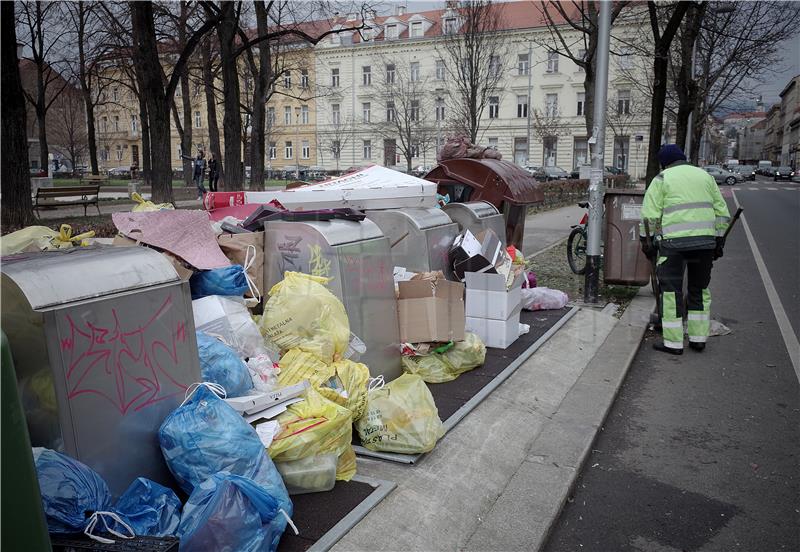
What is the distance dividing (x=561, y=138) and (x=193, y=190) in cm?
3754

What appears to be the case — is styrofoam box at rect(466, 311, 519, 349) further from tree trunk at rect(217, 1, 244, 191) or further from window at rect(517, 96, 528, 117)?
window at rect(517, 96, 528, 117)

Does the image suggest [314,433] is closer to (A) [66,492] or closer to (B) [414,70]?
(A) [66,492]

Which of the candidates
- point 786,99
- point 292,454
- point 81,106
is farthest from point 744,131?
point 292,454

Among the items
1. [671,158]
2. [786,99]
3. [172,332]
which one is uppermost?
[786,99]

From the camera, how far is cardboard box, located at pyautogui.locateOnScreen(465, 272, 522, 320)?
605 cm

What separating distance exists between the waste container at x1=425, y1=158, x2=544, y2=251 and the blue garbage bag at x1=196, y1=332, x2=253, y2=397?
6141 mm

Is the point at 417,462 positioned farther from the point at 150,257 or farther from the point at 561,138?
the point at 561,138

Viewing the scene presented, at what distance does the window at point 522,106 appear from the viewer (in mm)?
56500

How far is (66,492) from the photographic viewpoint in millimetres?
2391

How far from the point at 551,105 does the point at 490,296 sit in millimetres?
52545

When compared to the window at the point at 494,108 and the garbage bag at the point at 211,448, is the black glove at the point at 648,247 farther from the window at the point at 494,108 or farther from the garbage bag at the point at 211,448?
the window at the point at 494,108

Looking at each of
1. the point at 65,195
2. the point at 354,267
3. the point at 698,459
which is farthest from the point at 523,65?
the point at 698,459

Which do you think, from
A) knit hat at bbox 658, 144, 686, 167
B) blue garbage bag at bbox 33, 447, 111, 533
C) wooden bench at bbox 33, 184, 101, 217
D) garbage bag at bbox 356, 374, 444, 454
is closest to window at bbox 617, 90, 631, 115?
wooden bench at bbox 33, 184, 101, 217

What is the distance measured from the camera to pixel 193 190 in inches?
1075
